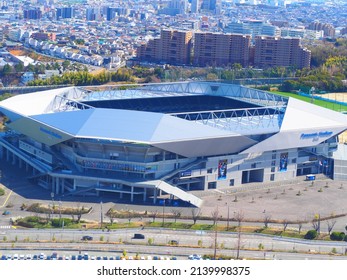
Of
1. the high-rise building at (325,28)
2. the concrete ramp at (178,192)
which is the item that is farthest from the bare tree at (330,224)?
the high-rise building at (325,28)

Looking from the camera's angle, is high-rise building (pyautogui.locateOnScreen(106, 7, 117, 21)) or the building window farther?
high-rise building (pyautogui.locateOnScreen(106, 7, 117, 21))

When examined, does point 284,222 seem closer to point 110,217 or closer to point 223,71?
point 110,217

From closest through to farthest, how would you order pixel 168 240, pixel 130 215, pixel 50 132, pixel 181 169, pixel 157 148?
pixel 168 240 → pixel 130 215 → pixel 157 148 → pixel 181 169 → pixel 50 132

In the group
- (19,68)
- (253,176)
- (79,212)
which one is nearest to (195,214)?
(79,212)

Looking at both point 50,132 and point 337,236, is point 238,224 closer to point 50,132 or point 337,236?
point 337,236

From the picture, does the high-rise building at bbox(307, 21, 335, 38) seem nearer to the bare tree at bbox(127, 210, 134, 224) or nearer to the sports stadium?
the sports stadium

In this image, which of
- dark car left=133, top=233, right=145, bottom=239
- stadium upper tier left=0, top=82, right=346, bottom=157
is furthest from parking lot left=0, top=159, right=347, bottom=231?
dark car left=133, top=233, right=145, bottom=239

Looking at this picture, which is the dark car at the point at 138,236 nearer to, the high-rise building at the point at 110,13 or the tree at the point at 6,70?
the tree at the point at 6,70
